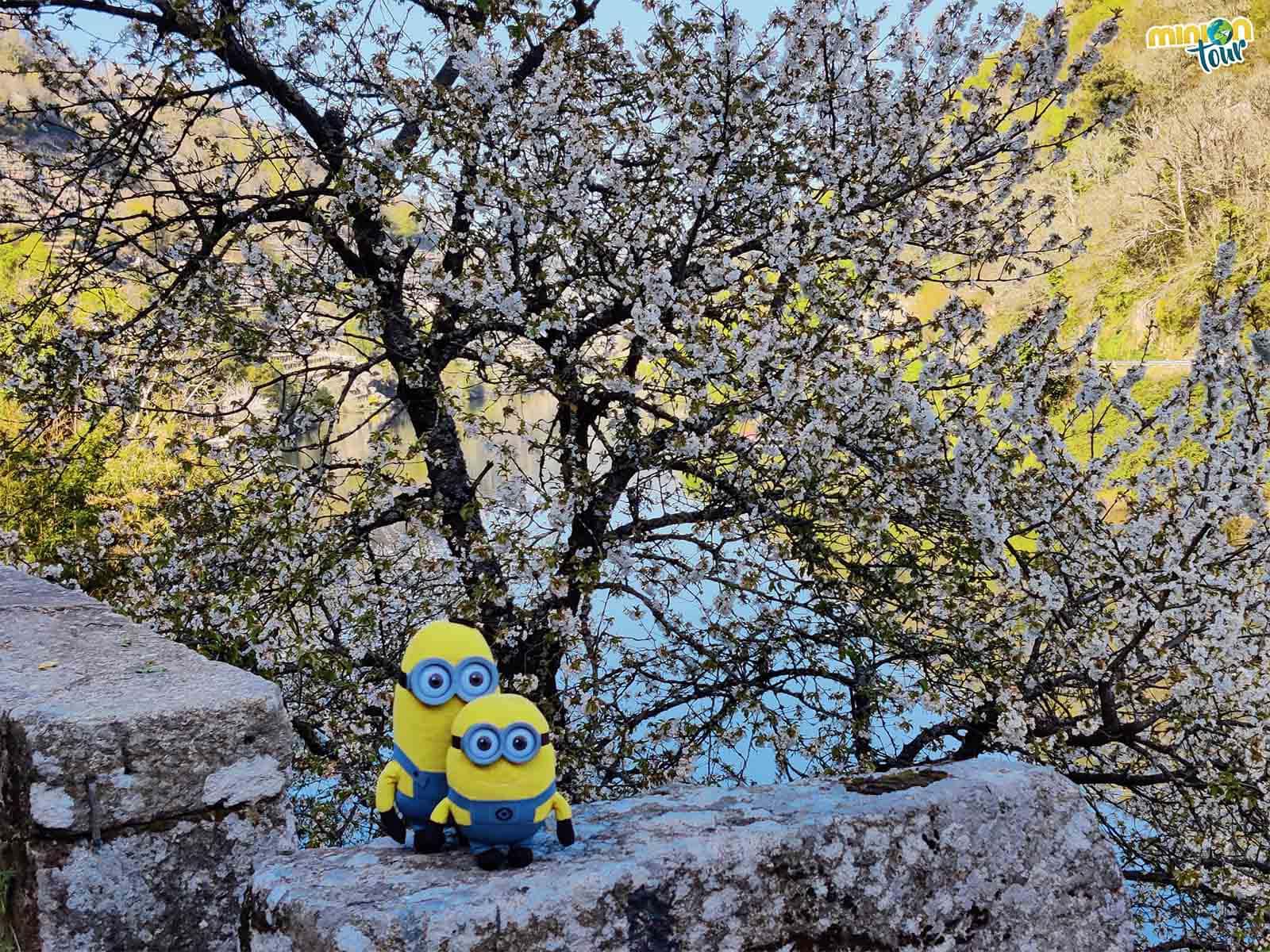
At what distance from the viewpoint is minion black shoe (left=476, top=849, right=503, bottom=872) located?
1445 millimetres

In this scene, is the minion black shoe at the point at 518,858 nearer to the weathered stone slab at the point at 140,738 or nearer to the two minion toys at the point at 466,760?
the two minion toys at the point at 466,760

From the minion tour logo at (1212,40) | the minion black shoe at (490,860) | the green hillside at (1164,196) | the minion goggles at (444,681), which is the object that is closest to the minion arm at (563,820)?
the minion black shoe at (490,860)

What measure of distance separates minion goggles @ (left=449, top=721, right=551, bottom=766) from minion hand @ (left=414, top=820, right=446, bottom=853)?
A: 7.2 inches

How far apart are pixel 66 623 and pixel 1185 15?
35335mm

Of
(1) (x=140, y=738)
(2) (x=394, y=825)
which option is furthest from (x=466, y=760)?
(1) (x=140, y=738)

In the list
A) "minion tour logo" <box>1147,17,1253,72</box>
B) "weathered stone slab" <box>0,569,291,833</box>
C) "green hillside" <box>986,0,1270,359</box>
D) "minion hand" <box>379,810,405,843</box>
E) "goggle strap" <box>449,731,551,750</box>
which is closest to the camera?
"goggle strap" <box>449,731,551,750</box>

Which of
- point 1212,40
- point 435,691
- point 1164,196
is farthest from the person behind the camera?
point 1212,40

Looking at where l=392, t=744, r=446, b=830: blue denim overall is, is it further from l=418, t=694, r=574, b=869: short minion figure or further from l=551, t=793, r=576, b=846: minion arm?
l=551, t=793, r=576, b=846: minion arm

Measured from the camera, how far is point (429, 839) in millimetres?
1534

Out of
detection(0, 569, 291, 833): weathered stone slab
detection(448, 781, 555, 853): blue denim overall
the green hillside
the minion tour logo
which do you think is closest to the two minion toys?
detection(448, 781, 555, 853): blue denim overall

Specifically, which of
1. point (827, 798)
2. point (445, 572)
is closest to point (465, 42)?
point (445, 572)

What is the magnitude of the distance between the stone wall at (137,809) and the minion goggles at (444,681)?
1.86ft

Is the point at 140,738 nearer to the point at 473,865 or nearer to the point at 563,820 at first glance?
the point at 473,865

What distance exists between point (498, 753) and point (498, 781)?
43 millimetres
